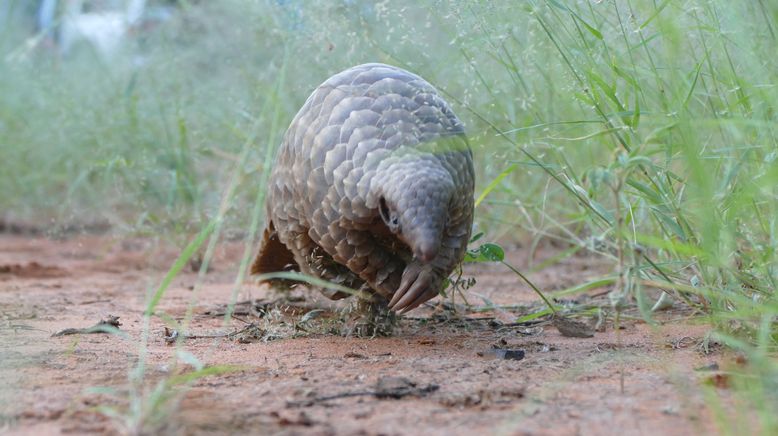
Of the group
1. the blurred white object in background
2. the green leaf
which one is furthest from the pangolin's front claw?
the blurred white object in background

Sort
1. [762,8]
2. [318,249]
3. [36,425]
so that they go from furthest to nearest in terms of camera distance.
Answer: [318,249] < [762,8] < [36,425]

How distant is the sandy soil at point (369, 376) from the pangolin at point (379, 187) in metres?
0.30

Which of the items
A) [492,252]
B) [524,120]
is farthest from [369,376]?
[524,120]

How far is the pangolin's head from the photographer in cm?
269

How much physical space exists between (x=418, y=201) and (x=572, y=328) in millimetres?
982

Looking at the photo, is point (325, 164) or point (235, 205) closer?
point (325, 164)

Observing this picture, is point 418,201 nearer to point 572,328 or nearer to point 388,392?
point 388,392

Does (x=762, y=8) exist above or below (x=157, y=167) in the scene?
above

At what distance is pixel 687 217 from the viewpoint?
3.10m

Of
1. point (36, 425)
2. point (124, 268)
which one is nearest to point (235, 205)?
point (124, 268)

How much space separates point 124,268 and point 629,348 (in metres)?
4.01

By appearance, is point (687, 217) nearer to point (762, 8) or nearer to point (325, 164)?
point (762, 8)

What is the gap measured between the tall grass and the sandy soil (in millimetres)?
234

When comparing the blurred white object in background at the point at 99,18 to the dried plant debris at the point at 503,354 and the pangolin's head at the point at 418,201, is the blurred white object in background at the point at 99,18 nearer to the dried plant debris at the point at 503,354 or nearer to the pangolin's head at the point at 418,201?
the pangolin's head at the point at 418,201
